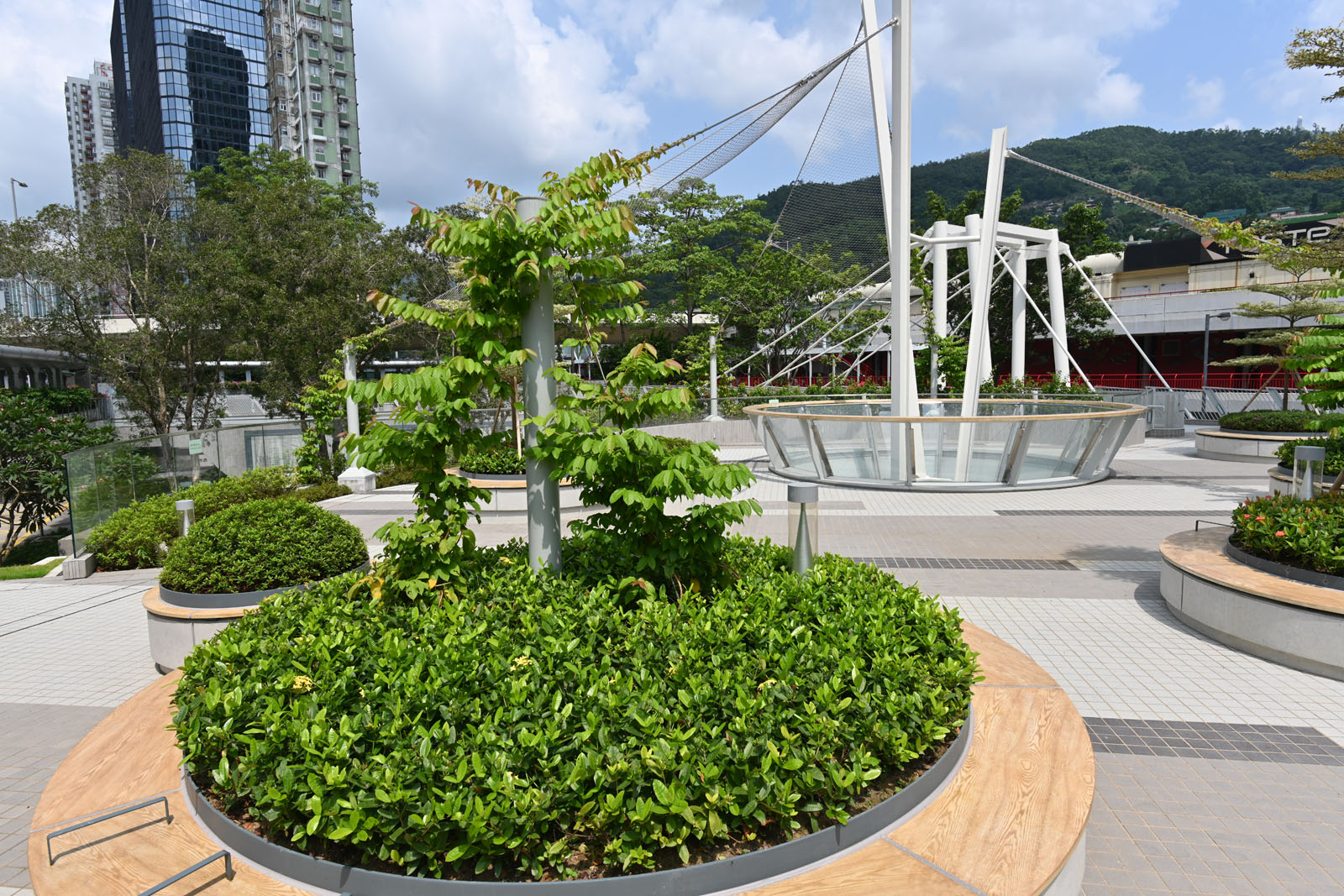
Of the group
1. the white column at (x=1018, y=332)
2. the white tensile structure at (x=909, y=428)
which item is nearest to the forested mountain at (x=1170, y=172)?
the white column at (x=1018, y=332)

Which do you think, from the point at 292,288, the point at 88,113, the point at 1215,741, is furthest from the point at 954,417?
the point at 88,113

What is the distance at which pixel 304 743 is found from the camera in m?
2.68

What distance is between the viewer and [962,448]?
13594mm

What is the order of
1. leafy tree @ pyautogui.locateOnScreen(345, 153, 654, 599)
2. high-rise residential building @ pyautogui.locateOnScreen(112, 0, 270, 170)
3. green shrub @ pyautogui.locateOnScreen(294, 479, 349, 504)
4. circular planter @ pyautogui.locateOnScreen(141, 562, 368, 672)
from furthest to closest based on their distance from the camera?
1. high-rise residential building @ pyautogui.locateOnScreen(112, 0, 270, 170)
2. green shrub @ pyautogui.locateOnScreen(294, 479, 349, 504)
3. circular planter @ pyautogui.locateOnScreen(141, 562, 368, 672)
4. leafy tree @ pyautogui.locateOnScreen(345, 153, 654, 599)

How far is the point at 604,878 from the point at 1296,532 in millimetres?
6317

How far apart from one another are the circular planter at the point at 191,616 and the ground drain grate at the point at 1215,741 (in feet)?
17.1

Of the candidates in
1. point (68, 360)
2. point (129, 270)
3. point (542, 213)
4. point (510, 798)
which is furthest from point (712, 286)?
point (510, 798)

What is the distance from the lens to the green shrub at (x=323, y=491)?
1481 centimetres

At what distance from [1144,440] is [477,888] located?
25.4 metres

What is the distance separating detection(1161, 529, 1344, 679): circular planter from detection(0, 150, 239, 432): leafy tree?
21.2 metres

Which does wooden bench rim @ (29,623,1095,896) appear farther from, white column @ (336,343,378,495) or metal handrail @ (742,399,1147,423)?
white column @ (336,343,378,495)

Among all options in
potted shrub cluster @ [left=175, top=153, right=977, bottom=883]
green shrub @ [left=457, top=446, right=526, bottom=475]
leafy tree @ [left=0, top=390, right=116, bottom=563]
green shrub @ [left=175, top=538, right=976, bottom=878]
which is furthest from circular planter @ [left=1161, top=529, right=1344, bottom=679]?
leafy tree @ [left=0, top=390, right=116, bottom=563]

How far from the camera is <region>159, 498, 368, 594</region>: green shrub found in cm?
570

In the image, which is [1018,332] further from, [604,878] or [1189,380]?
[604,878]
